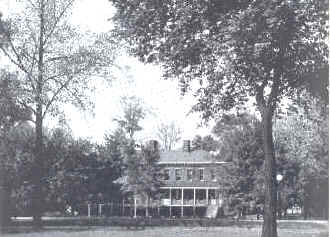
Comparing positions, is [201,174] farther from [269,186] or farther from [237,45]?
[237,45]

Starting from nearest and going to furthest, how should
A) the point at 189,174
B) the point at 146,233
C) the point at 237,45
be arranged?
1. the point at 237,45
2. the point at 146,233
3. the point at 189,174

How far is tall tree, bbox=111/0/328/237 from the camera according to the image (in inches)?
811

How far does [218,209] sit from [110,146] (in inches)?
530

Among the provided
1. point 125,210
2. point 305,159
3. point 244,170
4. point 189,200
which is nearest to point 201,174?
point 189,200

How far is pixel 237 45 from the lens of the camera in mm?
20672

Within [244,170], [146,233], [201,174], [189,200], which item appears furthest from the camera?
[201,174]

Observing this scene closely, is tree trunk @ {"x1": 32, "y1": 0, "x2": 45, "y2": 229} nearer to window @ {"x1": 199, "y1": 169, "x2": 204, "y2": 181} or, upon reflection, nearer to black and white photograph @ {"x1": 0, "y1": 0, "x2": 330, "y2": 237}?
black and white photograph @ {"x1": 0, "y1": 0, "x2": 330, "y2": 237}

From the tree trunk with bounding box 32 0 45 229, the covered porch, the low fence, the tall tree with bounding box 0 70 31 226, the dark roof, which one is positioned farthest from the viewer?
the dark roof

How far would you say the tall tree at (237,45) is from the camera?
67.6ft

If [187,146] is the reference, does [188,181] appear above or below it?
below

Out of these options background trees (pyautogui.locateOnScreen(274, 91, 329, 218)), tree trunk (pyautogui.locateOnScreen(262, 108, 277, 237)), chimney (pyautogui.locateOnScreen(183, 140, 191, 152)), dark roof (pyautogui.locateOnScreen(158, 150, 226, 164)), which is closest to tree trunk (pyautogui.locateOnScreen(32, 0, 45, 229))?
tree trunk (pyautogui.locateOnScreen(262, 108, 277, 237))

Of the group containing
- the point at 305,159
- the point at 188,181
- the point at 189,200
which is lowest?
the point at 189,200

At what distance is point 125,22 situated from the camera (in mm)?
24375

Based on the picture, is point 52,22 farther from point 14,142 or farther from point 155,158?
point 155,158
